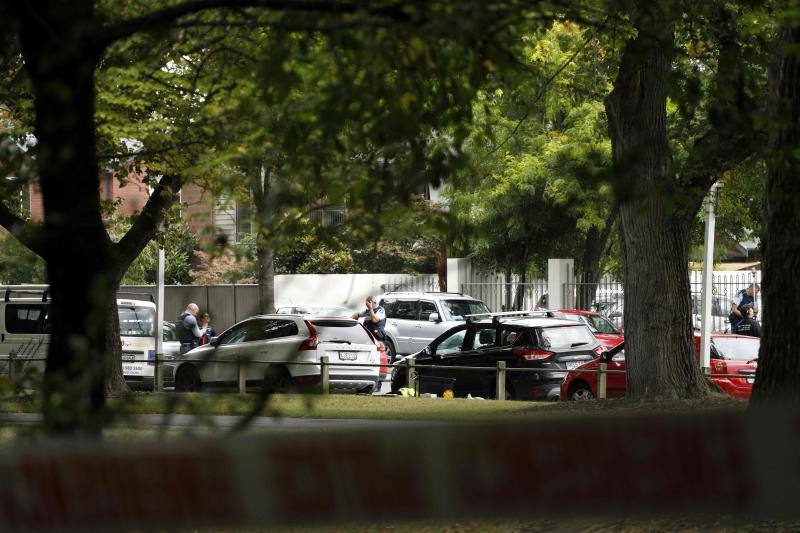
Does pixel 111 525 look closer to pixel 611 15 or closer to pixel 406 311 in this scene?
pixel 611 15

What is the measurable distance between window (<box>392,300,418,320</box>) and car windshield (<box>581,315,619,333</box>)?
16.4 ft

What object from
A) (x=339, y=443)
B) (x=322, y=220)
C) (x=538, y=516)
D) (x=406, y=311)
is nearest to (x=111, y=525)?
(x=339, y=443)

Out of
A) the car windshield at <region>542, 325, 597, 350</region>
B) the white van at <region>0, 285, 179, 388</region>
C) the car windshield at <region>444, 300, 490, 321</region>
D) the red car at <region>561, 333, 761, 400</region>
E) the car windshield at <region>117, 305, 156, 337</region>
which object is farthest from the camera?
the car windshield at <region>444, 300, 490, 321</region>

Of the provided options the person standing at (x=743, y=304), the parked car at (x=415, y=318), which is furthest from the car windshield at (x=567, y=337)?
the parked car at (x=415, y=318)

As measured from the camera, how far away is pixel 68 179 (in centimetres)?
470

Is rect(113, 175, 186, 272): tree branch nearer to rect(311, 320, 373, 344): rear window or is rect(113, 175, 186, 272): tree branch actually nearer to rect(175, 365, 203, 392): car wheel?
rect(175, 365, 203, 392): car wheel

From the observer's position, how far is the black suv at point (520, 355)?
19859 millimetres

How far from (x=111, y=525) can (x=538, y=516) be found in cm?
102

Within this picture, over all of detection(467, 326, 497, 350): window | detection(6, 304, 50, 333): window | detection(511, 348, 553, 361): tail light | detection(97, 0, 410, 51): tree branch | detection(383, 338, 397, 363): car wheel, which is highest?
detection(97, 0, 410, 51): tree branch

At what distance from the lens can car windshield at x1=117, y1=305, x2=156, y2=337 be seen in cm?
2448

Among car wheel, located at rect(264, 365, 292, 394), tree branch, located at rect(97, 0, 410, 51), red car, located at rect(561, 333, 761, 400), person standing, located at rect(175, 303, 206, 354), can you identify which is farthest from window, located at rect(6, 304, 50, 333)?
car wheel, located at rect(264, 365, 292, 394)

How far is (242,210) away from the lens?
5477 millimetres

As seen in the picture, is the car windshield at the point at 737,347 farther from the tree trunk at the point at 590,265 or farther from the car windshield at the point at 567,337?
the tree trunk at the point at 590,265

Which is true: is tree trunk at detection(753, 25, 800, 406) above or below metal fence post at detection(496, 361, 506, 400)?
above
